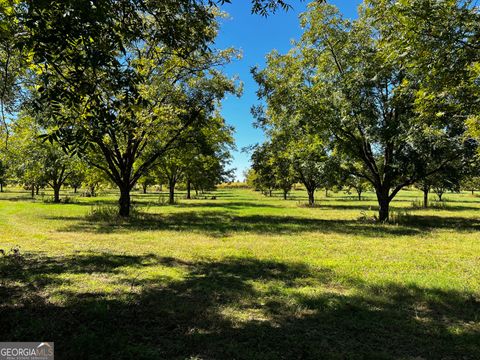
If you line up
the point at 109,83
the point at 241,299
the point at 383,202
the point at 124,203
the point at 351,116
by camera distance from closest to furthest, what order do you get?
the point at 109,83 → the point at 241,299 → the point at 351,116 → the point at 383,202 → the point at 124,203

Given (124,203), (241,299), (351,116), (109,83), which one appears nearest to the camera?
(109,83)

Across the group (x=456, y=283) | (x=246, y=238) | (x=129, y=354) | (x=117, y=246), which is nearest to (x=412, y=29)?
(x=456, y=283)

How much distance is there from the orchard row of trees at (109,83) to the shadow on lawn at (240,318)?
2.44 meters

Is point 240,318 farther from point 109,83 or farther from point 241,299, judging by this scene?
point 109,83

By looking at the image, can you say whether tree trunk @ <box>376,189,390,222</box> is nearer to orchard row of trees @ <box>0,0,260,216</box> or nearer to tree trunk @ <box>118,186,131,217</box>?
orchard row of trees @ <box>0,0,260,216</box>

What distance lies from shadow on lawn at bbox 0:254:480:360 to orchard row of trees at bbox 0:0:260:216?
2438mm

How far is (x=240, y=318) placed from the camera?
4.97m

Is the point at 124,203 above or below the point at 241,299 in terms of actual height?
above

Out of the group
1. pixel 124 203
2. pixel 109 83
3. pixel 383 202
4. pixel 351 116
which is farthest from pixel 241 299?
pixel 383 202

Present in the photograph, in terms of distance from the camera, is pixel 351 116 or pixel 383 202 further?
pixel 383 202

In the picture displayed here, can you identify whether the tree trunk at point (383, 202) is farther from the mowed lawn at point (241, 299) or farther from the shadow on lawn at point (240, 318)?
the shadow on lawn at point (240, 318)

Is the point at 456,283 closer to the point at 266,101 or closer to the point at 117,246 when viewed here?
the point at 117,246

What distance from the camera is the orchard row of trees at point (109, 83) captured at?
4.05m

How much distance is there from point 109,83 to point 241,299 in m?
4.30
